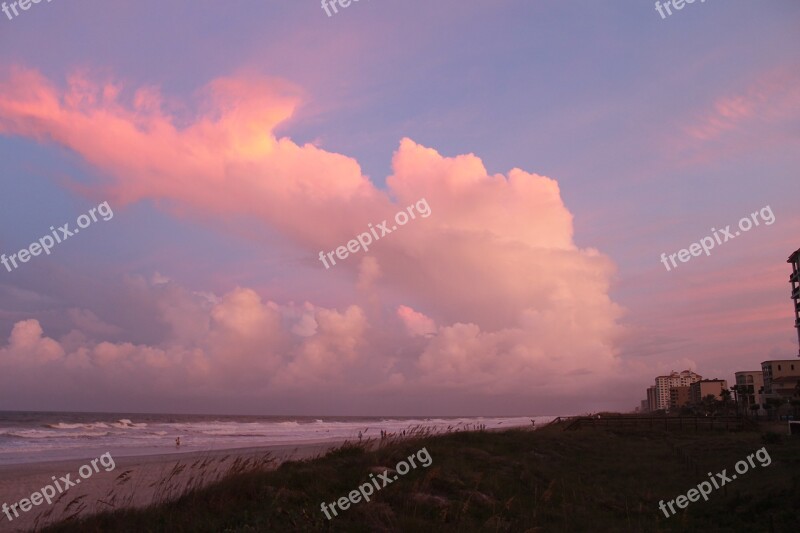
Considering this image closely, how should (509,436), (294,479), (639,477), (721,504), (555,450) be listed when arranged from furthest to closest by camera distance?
(509,436) → (555,450) → (639,477) → (721,504) → (294,479)

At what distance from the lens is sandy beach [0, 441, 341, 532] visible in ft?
43.4

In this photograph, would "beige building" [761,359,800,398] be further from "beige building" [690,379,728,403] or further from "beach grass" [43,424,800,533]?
"beach grass" [43,424,800,533]

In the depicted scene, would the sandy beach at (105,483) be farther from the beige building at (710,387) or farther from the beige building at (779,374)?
the beige building at (710,387)

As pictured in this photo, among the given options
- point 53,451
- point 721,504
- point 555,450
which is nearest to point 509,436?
point 555,450

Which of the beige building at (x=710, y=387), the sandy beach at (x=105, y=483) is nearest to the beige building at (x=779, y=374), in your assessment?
the beige building at (x=710, y=387)

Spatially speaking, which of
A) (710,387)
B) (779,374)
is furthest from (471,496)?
(710,387)

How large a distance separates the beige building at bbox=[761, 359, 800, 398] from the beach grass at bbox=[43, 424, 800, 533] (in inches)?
3354

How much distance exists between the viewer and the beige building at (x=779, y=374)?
96.5m

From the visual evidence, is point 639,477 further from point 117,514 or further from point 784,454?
point 117,514

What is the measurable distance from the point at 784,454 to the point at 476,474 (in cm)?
1629

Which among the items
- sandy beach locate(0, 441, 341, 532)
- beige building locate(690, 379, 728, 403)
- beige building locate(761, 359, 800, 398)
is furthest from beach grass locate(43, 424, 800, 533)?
beige building locate(690, 379, 728, 403)

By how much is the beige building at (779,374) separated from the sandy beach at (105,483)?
99.4 metres

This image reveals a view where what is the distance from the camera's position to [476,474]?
1745 cm

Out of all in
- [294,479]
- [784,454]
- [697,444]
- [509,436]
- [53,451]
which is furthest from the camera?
[53,451]
